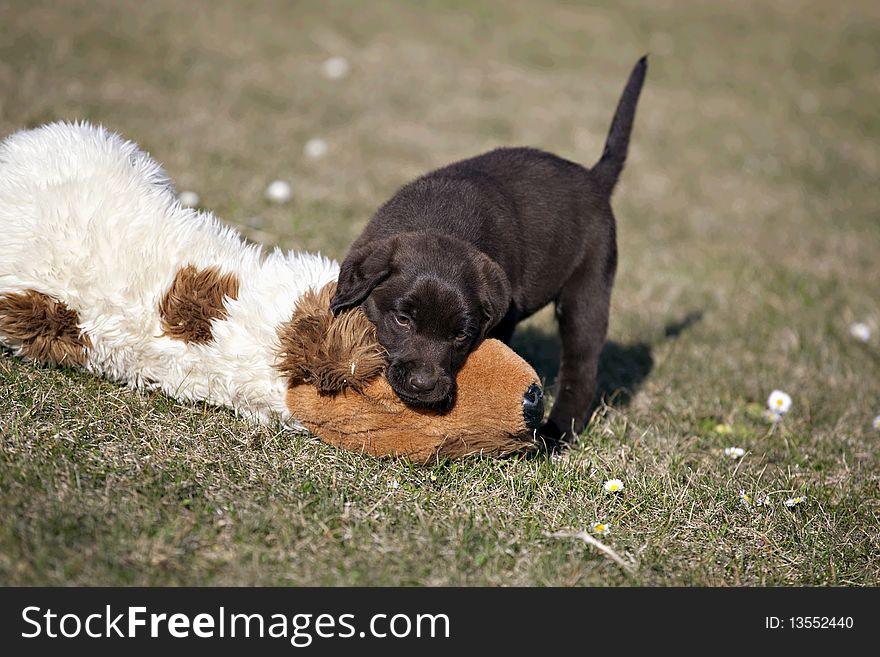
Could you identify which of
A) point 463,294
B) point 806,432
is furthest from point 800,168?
point 463,294

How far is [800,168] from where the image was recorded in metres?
10.4

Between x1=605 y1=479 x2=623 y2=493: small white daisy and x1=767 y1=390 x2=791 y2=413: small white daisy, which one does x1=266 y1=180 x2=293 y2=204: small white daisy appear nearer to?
x1=767 y1=390 x2=791 y2=413: small white daisy

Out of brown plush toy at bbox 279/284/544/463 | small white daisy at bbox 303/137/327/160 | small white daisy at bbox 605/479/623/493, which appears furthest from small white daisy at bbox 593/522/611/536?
small white daisy at bbox 303/137/327/160

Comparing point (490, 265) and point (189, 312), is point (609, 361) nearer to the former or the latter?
point (490, 265)

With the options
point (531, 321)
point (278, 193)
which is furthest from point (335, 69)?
point (531, 321)

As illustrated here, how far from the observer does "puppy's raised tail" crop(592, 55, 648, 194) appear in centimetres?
432

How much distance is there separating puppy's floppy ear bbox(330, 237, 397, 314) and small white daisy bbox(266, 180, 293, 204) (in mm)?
2864

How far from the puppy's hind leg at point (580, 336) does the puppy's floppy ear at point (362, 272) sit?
1085 mm

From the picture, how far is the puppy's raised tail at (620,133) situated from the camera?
4.32m

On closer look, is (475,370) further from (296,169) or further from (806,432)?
(296,169)

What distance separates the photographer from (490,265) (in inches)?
131

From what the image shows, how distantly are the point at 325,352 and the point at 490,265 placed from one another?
0.75m

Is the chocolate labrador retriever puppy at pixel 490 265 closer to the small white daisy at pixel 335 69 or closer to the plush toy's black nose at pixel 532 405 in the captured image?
the plush toy's black nose at pixel 532 405

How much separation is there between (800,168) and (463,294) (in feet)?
27.7
